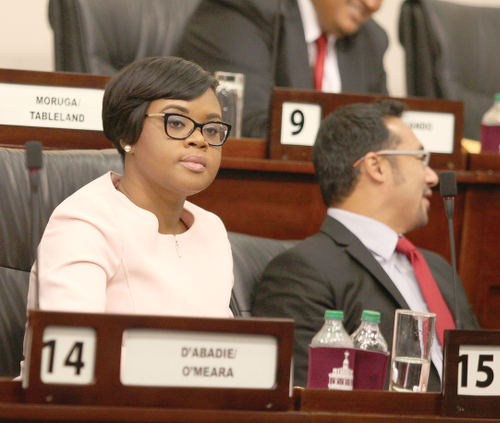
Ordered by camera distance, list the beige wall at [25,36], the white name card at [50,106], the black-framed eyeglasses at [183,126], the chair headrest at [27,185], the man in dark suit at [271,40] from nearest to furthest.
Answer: the black-framed eyeglasses at [183,126] → the chair headrest at [27,185] → the white name card at [50,106] → the man in dark suit at [271,40] → the beige wall at [25,36]

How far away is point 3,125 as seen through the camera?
6.58 feet

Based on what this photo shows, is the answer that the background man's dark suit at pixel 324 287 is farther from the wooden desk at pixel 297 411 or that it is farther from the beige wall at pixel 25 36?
the beige wall at pixel 25 36

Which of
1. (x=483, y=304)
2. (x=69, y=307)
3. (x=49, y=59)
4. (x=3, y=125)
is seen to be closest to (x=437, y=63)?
(x=483, y=304)

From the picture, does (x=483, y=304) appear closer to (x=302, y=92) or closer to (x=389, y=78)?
(x=302, y=92)

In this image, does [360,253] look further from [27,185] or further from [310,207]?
[27,185]

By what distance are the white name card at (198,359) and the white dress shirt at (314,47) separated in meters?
1.95

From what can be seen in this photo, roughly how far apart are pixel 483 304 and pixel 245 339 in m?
1.52

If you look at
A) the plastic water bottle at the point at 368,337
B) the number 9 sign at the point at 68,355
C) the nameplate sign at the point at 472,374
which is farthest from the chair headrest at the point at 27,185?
the nameplate sign at the point at 472,374

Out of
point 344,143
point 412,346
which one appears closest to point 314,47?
point 344,143

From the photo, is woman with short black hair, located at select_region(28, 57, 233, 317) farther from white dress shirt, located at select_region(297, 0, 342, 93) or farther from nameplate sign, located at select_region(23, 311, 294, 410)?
white dress shirt, located at select_region(297, 0, 342, 93)

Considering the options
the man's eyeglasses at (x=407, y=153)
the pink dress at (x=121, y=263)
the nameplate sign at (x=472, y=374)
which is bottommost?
the nameplate sign at (x=472, y=374)

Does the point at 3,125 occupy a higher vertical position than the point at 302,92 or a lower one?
lower

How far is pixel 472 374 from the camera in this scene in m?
1.19

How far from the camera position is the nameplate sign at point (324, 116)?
7.71ft
